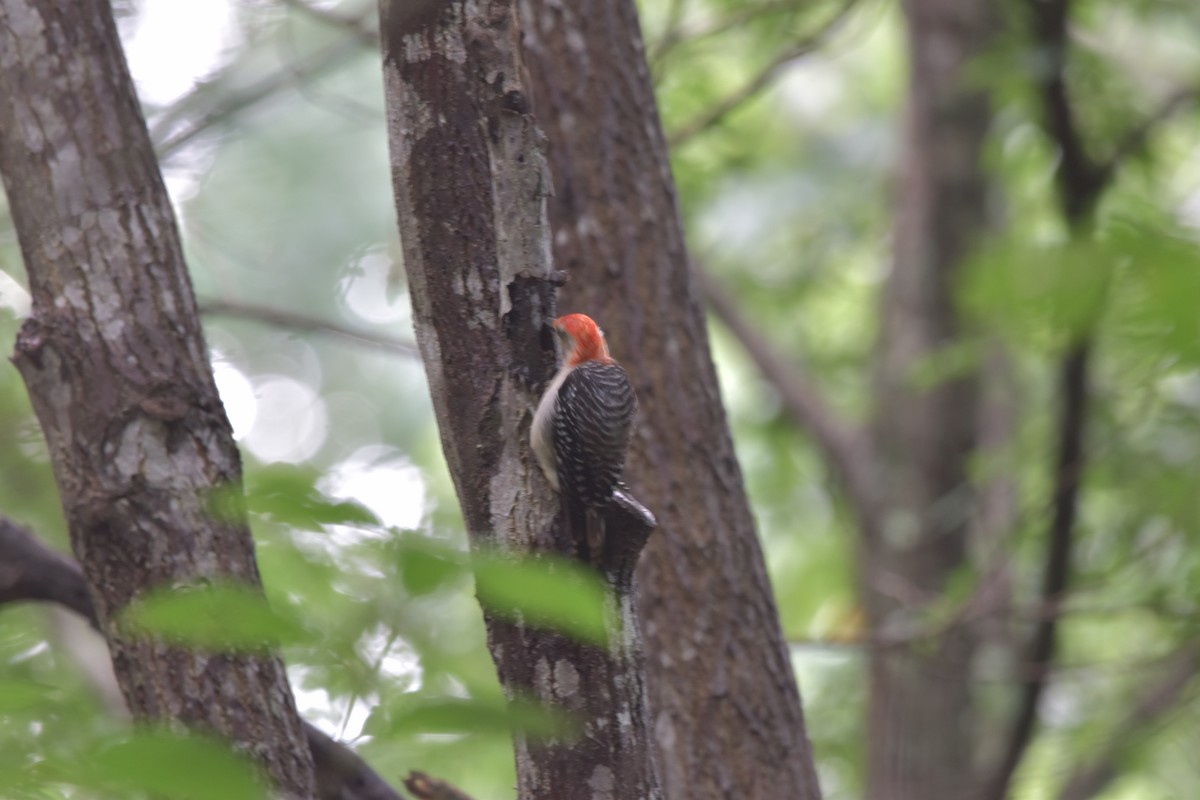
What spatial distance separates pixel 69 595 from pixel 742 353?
4911 millimetres

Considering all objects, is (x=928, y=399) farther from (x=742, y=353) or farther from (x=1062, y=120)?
(x=1062, y=120)

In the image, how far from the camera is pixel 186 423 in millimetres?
2449

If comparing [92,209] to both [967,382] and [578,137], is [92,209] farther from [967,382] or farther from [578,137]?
[967,382]

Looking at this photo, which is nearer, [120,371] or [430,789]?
[120,371]

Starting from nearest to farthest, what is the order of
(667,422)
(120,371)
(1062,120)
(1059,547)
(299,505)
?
(299,505) → (120,371) → (667,422) → (1062,120) → (1059,547)

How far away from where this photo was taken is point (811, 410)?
6707mm

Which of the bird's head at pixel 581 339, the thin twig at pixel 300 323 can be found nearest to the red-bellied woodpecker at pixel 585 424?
the bird's head at pixel 581 339

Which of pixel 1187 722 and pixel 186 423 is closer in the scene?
pixel 186 423

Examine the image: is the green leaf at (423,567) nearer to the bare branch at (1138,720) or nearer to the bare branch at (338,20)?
the bare branch at (338,20)

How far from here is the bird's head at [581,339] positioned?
3.25m

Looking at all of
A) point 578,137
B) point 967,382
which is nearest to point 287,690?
point 578,137

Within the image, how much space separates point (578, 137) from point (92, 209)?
1.50m

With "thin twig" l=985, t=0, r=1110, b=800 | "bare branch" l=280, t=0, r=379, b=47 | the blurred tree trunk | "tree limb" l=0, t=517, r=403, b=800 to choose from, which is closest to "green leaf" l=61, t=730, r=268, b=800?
"tree limb" l=0, t=517, r=403, b=800

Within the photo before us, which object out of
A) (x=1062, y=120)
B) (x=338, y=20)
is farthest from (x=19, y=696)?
(x=1062, y=120)
